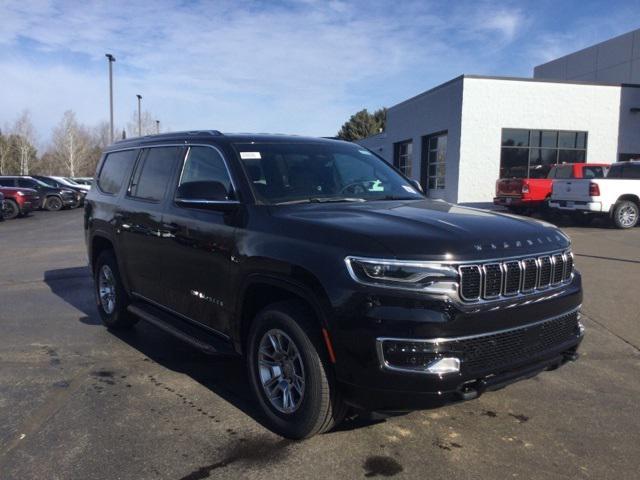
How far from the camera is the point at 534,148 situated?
2405cm

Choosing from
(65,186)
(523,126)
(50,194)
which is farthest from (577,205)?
(65,186)

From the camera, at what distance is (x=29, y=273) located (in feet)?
32.1

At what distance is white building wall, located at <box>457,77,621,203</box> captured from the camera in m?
23.3

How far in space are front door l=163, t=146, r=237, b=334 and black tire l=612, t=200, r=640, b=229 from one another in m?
14.9

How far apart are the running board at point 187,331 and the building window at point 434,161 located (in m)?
21.7

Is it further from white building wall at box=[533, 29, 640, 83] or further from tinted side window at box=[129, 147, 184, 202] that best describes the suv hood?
white building wall at box=[533, 29, 640, 83]

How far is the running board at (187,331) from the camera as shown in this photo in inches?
164

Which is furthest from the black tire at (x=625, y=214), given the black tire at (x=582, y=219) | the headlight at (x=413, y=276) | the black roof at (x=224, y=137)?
the headlight at (x=413, y=276)

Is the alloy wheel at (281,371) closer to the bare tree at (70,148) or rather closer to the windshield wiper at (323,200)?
the windshield wiper at (323,200)

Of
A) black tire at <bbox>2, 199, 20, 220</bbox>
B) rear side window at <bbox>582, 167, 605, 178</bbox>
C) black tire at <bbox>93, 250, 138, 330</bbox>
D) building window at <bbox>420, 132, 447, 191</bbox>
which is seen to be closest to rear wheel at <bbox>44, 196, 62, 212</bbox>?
black tire at <bbox>2, 199, 20, 220</bbox>

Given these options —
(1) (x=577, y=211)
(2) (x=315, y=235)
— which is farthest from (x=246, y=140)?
(1) (x=577, y=211)

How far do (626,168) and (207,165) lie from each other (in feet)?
51.1

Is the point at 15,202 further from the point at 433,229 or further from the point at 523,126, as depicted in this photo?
the point at 433,229

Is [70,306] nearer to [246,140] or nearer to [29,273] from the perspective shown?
[29,273]
